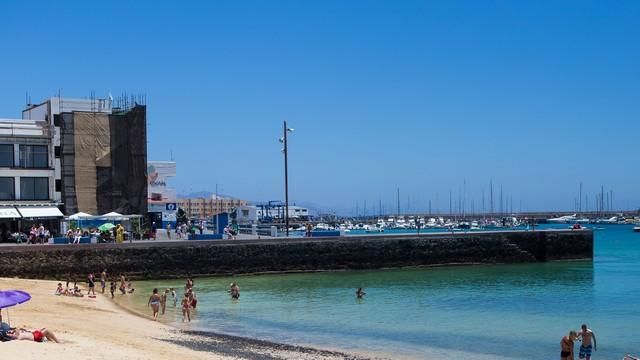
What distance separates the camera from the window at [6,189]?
171 ft

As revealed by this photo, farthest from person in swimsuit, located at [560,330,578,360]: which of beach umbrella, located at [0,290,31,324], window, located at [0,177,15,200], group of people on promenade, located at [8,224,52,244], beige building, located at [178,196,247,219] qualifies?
beige building, located at [178,196,247,219]

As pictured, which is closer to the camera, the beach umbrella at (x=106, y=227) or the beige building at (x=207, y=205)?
the beach umbrella at (x=106, y=227)

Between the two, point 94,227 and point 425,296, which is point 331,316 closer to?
point 425,296

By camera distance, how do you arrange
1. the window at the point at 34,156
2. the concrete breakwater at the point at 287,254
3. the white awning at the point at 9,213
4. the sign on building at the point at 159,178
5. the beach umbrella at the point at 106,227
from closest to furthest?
1. the concrete breakwater at the point at 287,254
2. the beach umbrella at the point at 106,227
3. the white awning at the point at 9,213
4. the window at the point at 34,156
5. the sign on building at the point at 159,178

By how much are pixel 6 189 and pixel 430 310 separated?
31.4 m

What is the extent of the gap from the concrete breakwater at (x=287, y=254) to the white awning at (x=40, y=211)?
8139 millimetres

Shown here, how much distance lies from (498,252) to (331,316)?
92.0 ft

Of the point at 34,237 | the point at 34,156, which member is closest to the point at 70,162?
the point at 34,156

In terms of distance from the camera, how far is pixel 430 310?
34.3 m

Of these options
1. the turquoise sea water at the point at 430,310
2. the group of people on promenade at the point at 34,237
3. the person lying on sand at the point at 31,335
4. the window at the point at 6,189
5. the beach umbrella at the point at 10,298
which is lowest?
the turquoise sea water at the point at 430,310

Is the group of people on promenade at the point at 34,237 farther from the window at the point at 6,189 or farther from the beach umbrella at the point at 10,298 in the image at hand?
the beach umbrella at the point at 10,298

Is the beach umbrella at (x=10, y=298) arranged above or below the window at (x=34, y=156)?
below

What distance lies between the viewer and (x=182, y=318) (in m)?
31.0

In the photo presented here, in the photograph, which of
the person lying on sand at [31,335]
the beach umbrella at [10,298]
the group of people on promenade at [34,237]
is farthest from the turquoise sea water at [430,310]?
the beach umbrella at [10,298]
